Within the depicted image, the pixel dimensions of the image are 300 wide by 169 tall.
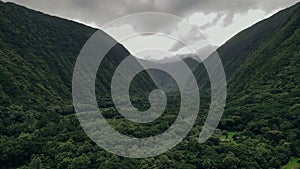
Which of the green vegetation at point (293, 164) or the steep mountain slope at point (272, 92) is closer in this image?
the green vegetation at point (293, 164)

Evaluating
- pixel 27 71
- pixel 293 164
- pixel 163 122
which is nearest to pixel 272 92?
pixel 163 122

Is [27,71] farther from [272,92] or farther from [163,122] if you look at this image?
[272,92]

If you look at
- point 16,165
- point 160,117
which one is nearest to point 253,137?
point 160,117

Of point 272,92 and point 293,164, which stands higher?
point 272,92

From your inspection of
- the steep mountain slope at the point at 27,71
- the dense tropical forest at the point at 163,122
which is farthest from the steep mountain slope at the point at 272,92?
the steep mountain slope at the point at 27,71

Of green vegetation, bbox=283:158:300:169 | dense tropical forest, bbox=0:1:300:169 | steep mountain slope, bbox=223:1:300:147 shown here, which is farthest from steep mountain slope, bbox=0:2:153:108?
green vegetation, bbox=283:158:300:169

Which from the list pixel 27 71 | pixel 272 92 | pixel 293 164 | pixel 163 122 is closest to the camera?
pixel 293 164

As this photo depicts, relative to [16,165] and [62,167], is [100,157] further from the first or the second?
[16,165]

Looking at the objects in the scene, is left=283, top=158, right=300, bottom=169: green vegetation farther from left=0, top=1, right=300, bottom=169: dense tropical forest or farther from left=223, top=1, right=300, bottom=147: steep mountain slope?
left=223, top=1, right=300, bottom=147: steep mountain slope

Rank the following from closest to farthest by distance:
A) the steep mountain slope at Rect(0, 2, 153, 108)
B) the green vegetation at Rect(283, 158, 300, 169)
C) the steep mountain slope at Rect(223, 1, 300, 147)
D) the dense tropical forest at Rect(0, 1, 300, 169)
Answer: the green vegetation at Rect(283, 158, 300, 169) → the dense tropical forest at Rect(0, 1, 300, 169) → the steep mountain slope at Rect(223, 1, 300, 147) → the steep mountain slope at Rect(0, 2, 153, 108)

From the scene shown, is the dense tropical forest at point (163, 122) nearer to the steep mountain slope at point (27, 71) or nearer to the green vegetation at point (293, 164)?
the green vegetation at point (293, 164)

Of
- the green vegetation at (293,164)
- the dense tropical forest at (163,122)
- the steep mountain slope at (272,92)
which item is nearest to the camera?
the green vegetation at (293,164)
